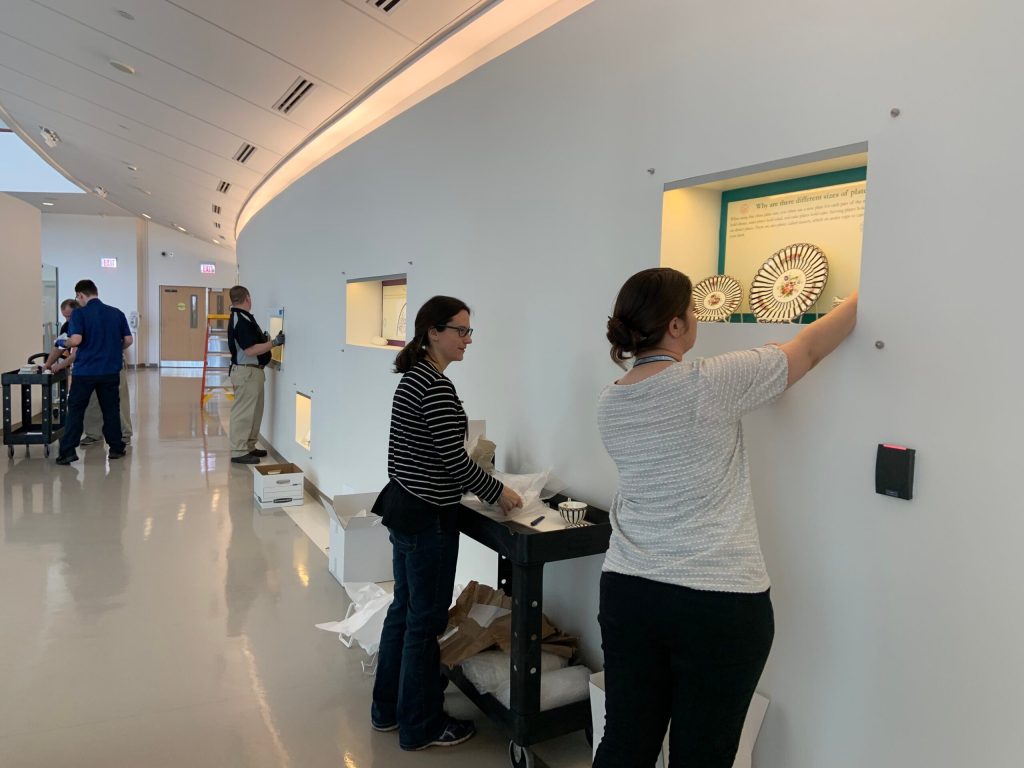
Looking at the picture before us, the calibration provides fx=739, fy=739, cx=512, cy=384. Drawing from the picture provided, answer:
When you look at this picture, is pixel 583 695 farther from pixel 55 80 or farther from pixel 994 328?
pixel 55 80

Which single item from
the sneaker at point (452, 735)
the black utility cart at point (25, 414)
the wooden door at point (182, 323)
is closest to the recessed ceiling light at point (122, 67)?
the black utility cart at point (25, 414)

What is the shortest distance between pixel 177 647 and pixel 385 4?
2.98 meters

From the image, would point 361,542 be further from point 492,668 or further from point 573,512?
point 573,512

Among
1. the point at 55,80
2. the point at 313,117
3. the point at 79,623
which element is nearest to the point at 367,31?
the point at 313,117

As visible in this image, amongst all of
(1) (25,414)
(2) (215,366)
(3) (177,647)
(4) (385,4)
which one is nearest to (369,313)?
(4) (385,4)

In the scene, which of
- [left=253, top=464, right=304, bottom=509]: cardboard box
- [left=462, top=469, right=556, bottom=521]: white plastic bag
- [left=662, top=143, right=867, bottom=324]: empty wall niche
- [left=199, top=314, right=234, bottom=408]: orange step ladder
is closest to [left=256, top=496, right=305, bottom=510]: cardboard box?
[left=253, top=464, right=304, bottom=509]: cardboard box

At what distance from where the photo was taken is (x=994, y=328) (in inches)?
57.7

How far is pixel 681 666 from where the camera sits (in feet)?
4.98

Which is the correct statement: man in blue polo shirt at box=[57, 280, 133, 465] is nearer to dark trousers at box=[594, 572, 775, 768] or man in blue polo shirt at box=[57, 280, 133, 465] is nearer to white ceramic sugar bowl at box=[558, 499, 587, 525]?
white ceramic sugar bowl at box=[558, 499, 587, 525]

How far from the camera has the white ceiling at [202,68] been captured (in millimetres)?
3561

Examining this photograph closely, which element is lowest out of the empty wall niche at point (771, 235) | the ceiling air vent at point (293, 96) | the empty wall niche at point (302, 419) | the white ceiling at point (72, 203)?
the empty wall niche at point (302, 419)

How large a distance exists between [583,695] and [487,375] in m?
1.43

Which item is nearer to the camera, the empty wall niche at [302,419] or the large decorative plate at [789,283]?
the large decorative plate at [789,283]

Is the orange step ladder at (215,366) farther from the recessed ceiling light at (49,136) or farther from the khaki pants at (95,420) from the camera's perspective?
the recessed ceiling light at (49,136)
